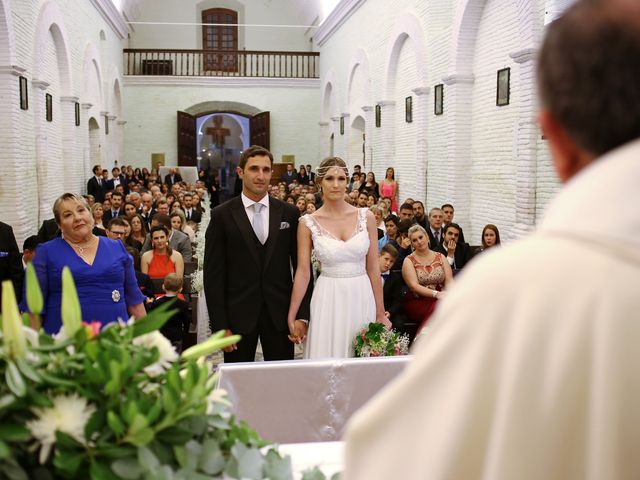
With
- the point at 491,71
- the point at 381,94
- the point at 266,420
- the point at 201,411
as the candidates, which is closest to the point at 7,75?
the point at 491,71

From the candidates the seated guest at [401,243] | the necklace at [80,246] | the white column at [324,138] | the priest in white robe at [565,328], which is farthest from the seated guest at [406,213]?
the white column at [324,138]

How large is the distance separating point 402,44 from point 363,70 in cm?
356

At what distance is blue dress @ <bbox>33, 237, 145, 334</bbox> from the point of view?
150 inches

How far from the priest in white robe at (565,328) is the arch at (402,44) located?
12883 mm

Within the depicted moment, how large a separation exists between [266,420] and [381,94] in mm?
14456

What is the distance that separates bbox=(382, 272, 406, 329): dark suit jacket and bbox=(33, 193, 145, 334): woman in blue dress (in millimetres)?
2668

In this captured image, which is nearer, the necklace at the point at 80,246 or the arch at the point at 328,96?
the necklace at the point at 80,246

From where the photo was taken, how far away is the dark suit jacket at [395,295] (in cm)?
624

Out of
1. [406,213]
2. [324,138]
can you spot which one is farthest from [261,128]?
[406,213]

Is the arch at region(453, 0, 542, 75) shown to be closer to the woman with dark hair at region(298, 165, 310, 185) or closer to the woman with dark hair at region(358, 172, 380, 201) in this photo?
the woman with dark hair at region(358, 172, 380, 201)

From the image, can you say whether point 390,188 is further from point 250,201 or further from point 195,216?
point 250,201

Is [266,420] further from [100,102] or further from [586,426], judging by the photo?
[100,102]

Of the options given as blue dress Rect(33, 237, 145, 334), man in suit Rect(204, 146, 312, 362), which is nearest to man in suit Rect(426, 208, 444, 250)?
man in suit Rect(204, 146, 312, 362)

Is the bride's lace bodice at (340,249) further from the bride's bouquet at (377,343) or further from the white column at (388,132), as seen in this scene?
the white column at (388,132)
